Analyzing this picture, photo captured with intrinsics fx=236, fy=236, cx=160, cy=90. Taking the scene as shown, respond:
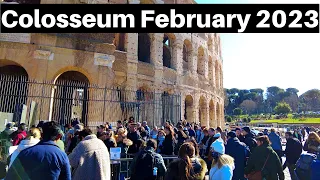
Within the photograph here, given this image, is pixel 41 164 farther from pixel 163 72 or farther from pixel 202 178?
pixel 163 72

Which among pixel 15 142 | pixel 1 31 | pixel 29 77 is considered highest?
pixel 1 31

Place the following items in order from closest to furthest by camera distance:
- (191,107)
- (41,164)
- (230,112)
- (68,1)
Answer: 1. (41,164)
2. (68,1)
3. (191,107)
4. (230,112)

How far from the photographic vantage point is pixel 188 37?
21.5 m

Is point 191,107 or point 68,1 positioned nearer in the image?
point 68,1

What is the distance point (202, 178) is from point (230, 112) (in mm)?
86856

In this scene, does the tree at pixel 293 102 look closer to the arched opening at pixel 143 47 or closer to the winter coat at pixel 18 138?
the arched opening at pixel 143 47

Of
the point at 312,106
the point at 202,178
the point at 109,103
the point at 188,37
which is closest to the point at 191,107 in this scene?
the point at 188,37

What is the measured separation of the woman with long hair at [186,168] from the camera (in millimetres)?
2699

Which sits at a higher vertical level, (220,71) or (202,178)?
(220,71)

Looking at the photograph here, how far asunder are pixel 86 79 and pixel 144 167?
1208cm

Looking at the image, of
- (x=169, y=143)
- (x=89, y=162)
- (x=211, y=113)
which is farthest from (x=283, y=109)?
(x=89, y=162)

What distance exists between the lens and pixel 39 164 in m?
2.53

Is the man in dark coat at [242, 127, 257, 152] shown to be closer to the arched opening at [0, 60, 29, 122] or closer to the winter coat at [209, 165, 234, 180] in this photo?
the winter coat at [209, 165, 234, 180]

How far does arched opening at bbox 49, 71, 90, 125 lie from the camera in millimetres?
12484
